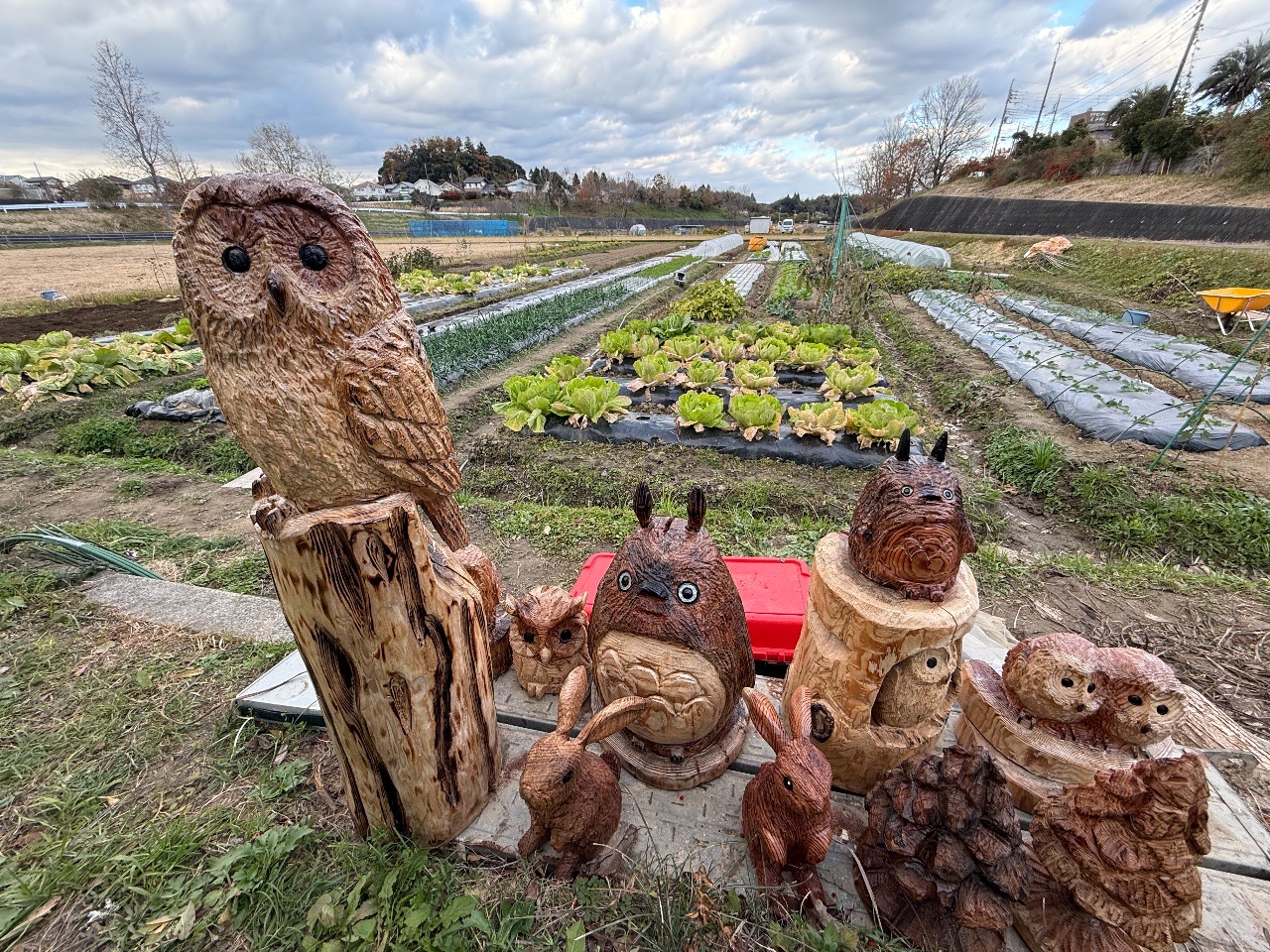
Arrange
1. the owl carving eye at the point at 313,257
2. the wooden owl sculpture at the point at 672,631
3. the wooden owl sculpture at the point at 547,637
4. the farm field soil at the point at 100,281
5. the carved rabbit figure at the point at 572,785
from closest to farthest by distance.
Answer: the owl carving eye at the point at 313,257 < the carved rabbit figure at the point at 572,785 < the wooden owl sculpture at the point at 672,631 < the wooden owl sculpture at the point at 547,637 < the farm field soil at the point at 100,281

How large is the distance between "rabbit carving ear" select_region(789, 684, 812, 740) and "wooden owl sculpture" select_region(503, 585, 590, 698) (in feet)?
3.03

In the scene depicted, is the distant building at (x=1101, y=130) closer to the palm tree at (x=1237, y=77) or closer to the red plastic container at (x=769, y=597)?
the palm tree at (x=1237, y=77)

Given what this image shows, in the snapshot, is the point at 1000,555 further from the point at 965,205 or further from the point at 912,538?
the point at 965,205

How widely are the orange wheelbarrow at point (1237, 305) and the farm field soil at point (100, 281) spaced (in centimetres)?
1720

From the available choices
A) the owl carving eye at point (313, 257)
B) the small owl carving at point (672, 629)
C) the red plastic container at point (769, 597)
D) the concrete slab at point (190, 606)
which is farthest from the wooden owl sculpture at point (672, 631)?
the concrete slab at point (190, 606)

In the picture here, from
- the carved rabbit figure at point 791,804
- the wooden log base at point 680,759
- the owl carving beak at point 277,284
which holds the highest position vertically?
the owl carving beak at point 277,284

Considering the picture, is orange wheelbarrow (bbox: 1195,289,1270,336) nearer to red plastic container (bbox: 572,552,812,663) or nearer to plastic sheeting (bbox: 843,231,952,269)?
plastic sheeting (bbox: 843,231,952,269)

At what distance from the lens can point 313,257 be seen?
1.36 meters

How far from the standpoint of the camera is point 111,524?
4395 millimetres

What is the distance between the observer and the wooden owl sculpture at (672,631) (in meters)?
1.75

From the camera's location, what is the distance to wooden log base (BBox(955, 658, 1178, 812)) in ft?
5.95

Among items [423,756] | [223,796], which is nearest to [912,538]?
[423,756]

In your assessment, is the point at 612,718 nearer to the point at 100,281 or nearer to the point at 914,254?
the point at 100,281

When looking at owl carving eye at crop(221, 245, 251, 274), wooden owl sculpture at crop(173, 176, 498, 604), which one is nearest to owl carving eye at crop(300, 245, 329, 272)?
wooden owl sculpture at crop(173, 176, 498, 604)
